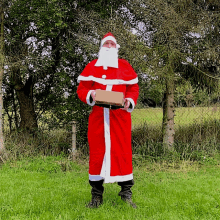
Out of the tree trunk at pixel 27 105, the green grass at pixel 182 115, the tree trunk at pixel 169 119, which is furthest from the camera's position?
the tree trunk at pixel 27 105

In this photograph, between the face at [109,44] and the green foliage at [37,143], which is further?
Result: the green foliage at [37,143]

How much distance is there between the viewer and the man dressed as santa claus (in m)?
3.06

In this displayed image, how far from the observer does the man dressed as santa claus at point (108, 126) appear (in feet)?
10.0

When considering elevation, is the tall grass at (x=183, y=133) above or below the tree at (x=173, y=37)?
below

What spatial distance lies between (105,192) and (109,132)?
4.16 feet

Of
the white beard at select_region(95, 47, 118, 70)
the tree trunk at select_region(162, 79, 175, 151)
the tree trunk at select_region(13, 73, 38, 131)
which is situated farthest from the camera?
the tree trunk at select_region(13, 73, 38, 131)

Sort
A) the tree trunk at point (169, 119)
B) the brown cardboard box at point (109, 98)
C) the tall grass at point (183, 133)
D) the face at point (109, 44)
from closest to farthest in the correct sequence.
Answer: the brown cardboard box at point (109, 98) → the face at point (109, 44) → the tall grass at point (183, 133) → the tree trunk at point (169, 119)

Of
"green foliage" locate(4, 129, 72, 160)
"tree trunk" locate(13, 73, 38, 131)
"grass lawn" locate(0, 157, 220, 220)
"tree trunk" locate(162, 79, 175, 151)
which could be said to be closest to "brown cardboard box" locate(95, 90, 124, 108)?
"grass lawn" locate(0, 157, 220, 220)

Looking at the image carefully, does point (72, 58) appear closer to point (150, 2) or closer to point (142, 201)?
point (150, 2)

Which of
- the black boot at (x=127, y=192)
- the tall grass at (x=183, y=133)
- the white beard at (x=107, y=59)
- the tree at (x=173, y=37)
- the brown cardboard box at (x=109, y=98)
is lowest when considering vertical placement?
the black boot at (x=127, y=192)

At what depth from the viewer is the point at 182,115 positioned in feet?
22.2

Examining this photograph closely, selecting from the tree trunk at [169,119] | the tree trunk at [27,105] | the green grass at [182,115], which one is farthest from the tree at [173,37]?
the tree trunk at [27,105]

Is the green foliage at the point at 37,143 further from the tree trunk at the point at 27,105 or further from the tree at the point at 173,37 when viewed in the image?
the tree at the point at 173,37

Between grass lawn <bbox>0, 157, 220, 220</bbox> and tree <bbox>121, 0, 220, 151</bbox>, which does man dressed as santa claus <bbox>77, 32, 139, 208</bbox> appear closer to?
grass lawn <bbox>0, 157, 220, 220</bbox>
